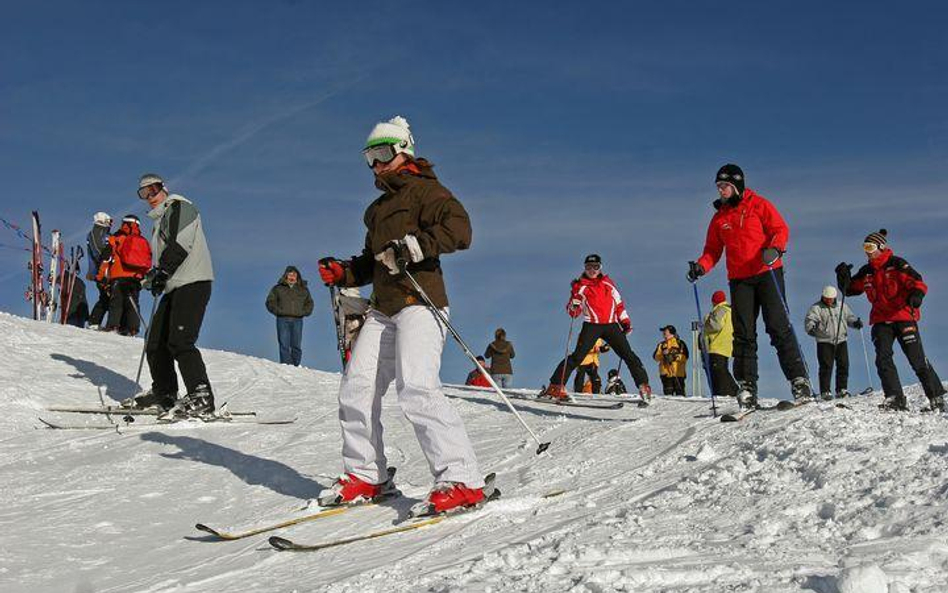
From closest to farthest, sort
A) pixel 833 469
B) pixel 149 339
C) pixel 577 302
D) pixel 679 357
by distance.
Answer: pixel 833 469 → pixel 149 339 → pixel 577 302 → pixel 679 357

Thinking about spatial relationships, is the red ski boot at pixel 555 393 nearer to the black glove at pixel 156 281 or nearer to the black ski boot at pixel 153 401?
the black ski boot at pixel 153 401

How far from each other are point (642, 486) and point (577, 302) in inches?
294

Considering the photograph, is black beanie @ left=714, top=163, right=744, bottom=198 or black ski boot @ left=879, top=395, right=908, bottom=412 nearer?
black beanie @ left=714, top=163, right=744, bottom=198

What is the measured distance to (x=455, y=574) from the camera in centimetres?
331

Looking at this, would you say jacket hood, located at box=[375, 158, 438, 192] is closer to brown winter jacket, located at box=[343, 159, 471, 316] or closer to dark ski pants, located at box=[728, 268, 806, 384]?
brown winter jacket, located at box=[343, 159, 471, 316]

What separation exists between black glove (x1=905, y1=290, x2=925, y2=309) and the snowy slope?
3571 millimetres

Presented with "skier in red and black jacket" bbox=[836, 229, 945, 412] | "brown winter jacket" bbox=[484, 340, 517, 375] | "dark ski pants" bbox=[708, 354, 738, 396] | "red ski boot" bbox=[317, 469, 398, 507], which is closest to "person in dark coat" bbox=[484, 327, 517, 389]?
"brown winter jacket" bbox=[484, 340, 517, 375]

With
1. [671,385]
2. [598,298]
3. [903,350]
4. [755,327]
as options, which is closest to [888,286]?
[903,350]

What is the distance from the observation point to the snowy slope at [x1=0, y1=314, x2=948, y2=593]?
3.11m

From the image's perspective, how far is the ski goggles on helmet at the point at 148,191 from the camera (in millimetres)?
8672

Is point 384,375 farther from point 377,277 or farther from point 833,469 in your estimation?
point 833,469

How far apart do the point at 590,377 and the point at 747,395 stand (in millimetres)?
10315

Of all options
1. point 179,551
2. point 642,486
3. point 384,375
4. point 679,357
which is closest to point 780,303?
point 642,486

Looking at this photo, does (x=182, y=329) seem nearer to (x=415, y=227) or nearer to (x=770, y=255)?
(x=415, y=227)
